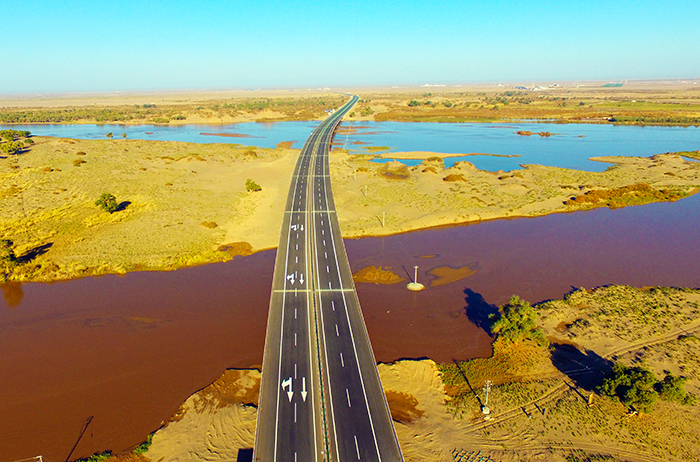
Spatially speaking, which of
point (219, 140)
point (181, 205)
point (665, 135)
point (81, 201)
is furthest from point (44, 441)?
point (665, 135)

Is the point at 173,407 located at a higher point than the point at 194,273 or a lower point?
lower

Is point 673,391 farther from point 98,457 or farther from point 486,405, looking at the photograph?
point 98,457

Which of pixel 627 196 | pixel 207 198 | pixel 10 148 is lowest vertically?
pixel 627 196

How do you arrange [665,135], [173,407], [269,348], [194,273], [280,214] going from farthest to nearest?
[665,135]
[280,214]
[194,273]
[269,348]
[173,407]

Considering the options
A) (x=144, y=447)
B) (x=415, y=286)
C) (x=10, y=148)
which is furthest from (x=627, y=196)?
(x=10, y=148)

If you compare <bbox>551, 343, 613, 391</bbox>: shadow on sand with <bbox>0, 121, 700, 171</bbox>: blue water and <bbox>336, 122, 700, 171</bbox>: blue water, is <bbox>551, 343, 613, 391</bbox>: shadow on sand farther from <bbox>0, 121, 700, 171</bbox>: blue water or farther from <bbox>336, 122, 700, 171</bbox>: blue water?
<bbox>0, 121, 700, 171</bbox>: blue water

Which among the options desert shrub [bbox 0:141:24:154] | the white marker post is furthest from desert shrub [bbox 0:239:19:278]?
desert shrub [bbox 0:141:24:154]

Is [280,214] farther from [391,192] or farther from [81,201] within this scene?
[81,201]
